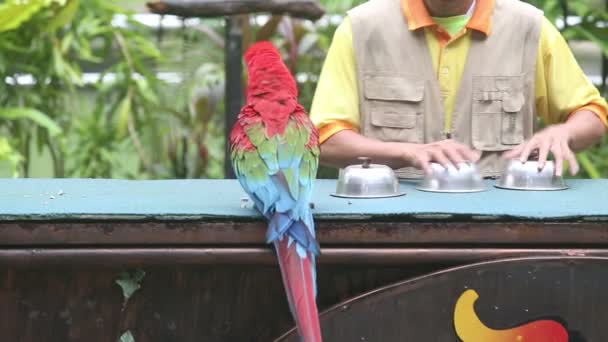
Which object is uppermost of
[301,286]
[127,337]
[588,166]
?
[301,286]

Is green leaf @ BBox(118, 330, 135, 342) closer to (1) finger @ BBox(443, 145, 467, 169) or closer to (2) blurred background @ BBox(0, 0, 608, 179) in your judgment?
(1) finger @ BBox(443, 145, 467, 169)

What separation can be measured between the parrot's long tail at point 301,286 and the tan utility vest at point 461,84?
3.46ft

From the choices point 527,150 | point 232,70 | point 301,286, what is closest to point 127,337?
point 301,286

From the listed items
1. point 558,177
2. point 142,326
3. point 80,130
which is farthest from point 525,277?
point 80,130

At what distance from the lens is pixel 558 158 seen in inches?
80.9

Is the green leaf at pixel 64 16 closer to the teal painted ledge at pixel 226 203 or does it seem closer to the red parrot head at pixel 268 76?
the teal painted ledge at pixel 226 203

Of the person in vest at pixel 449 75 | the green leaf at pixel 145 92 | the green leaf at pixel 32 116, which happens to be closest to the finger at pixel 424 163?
the person in vest at pixel 449 75

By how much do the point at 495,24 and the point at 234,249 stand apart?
1.23 m

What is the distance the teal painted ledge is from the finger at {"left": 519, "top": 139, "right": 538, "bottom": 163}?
0.34 feet

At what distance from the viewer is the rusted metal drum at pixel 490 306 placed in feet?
5.34

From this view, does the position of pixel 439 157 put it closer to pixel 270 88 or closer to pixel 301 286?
pixel 270 88

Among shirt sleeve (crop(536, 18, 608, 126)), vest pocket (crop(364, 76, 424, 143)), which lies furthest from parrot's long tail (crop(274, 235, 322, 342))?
shirt sleeve (crop(536, 18, 608, 126))

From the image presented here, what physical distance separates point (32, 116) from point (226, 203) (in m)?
2.46

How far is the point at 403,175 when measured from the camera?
235 centimetres
